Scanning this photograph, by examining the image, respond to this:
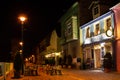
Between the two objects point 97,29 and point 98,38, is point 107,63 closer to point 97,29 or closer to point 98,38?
point 98,38

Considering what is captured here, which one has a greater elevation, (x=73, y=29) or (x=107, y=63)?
(x=73, y=29)

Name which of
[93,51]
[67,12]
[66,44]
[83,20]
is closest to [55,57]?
[66,44]

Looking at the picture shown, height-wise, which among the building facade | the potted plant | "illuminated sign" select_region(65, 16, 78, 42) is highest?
"illuminated sign" select_region(65, 16, 78, 42)

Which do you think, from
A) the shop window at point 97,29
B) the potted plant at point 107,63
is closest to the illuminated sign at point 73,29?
the shop window at point 97,29

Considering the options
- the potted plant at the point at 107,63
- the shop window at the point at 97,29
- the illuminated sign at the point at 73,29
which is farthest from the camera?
the illuminated sign at the point at 73,29

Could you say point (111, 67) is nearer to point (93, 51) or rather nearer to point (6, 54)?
point (93, 51)

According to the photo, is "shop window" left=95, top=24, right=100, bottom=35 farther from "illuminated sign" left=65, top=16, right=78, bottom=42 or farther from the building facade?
"illuminated sign" left=65, top=16, right=78, bottom=42

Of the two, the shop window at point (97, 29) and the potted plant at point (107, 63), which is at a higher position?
the shop window at point (97, 29)

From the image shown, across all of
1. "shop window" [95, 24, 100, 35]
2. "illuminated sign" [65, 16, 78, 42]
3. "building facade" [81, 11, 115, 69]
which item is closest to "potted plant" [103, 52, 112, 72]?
"building facade" [81, 11, 115, 69]

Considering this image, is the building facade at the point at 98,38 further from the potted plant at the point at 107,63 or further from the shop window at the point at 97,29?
the potted plant at the point at 107,63

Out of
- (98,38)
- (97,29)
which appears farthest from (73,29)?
(98,38)

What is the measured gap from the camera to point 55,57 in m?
56.9

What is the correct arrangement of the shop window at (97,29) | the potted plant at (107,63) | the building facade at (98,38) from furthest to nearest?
the shop window at (97,29) < the building facade at (98,38) < the potted plant at (107,63)

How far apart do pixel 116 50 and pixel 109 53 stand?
0.86 metres
